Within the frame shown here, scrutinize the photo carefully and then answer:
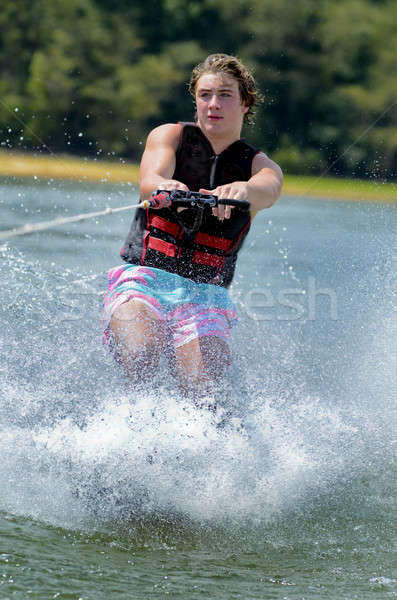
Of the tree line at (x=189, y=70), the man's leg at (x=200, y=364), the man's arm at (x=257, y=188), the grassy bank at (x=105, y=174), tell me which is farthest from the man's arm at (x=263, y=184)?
the tree line at (x=189, y=70)

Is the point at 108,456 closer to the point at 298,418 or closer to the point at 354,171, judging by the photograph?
the point at 298,418

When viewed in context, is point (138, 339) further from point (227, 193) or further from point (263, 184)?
point (263, 184)

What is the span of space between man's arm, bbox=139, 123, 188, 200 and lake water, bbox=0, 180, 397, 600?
0.76 metres

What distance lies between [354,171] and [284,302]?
30.3 metres

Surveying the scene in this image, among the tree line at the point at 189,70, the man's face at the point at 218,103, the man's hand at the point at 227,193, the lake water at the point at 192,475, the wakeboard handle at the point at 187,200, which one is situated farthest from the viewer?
the tree line at the point at 189,70

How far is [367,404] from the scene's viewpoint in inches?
174

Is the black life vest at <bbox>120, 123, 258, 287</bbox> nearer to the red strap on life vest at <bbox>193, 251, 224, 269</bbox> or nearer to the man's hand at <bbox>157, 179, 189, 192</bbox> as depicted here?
the red strap on life vest at <bbox>193, 251, 224, 269</bbox>

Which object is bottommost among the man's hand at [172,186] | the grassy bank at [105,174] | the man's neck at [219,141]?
the man's hand at [172,186]

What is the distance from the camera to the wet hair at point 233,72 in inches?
143

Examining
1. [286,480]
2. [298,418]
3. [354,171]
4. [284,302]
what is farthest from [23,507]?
[354,171]

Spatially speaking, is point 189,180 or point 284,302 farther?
point 284,302

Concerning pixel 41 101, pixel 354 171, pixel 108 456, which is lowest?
pixel 108 456

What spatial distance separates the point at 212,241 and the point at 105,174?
25.6 metres

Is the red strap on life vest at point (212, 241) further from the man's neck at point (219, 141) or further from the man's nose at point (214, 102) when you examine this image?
the man's nose at point (214, 102)
